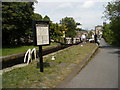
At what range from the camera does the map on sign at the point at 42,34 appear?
266 inches

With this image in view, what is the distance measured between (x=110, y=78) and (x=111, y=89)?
1.22 m

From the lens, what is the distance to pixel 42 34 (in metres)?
6.94

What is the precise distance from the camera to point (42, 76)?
6234 mm

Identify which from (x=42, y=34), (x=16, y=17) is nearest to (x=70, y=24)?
(x=16, y=17)

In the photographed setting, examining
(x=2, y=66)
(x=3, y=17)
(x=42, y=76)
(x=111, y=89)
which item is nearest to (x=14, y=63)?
(x=2, y=66)

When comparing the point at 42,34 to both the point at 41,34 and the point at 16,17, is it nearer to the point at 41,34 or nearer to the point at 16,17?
the point at 41,34

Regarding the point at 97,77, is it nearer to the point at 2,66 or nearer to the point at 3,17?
the point at 2,66

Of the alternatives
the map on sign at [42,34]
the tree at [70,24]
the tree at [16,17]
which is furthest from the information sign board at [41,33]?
the tree at [70,24]

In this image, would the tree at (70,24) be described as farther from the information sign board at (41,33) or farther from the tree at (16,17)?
the information sign board at (41,33)

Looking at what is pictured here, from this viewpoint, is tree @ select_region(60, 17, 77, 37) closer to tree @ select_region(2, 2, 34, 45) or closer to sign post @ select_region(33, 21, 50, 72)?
tree @ select_region(2, 2, 34, 45)

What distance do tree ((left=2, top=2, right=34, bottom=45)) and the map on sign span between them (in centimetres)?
1333

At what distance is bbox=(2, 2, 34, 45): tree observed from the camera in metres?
19.7

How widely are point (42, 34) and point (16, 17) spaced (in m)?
14.8

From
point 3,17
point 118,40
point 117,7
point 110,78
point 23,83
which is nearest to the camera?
point 23,83
